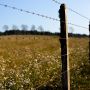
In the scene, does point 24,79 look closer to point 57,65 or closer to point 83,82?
point 83,82

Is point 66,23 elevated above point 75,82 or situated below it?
above

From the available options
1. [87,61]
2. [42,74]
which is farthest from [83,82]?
[87,61]

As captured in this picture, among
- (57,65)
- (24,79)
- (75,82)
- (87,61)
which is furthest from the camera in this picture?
(87,61)

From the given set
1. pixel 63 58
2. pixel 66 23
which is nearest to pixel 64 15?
pixel 66 23

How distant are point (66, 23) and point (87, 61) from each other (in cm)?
648

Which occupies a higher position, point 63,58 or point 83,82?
point 63,58

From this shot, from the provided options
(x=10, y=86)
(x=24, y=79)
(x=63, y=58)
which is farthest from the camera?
(x=24, y=79)

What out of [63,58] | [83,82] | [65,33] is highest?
[65,33]

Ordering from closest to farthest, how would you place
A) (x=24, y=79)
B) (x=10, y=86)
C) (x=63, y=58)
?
(x=63, y=58) → (x=10, y=86) → (x=24, y=79)

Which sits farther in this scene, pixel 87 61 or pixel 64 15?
pixel 87 61

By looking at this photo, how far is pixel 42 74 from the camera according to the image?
13.0 meters

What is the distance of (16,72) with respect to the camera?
484 inches

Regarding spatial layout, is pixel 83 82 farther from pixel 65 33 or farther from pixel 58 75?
pixel 65 33

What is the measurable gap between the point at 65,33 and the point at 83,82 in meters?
3.58
